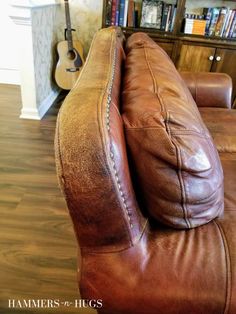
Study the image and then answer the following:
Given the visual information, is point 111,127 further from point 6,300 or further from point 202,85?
point 202,85

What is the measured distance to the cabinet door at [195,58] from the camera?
2.25 meters

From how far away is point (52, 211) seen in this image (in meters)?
1.40

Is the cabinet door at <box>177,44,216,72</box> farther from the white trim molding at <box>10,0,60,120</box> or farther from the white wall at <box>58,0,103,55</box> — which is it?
the white trim molding at <box>10,0,60,120</box>

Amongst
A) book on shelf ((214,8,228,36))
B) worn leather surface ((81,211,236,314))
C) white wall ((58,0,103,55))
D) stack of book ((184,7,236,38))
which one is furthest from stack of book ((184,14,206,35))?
worn leather surface ((81,211,236,314))

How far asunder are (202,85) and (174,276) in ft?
4.30

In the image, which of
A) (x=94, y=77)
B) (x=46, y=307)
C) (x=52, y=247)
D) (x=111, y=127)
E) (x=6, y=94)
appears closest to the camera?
(x=111, y=127)

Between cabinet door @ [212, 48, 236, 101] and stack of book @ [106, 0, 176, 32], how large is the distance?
0.48 metres

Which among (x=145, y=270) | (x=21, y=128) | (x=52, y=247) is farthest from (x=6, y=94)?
(x=145, y=270)

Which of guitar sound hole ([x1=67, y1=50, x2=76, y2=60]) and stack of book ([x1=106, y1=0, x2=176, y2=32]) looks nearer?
stack of book ([x1=106, y1=0, x2=176, y2=32])

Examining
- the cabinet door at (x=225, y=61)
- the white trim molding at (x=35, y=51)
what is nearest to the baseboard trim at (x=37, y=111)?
the white trim molding at (x=35, y=51)

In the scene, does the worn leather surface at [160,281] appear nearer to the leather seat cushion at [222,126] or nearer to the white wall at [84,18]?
the leather seat cushion at [222,126]

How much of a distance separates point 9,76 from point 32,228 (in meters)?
2.16

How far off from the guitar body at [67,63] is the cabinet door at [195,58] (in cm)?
96

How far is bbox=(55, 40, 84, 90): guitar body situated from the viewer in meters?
2.45
